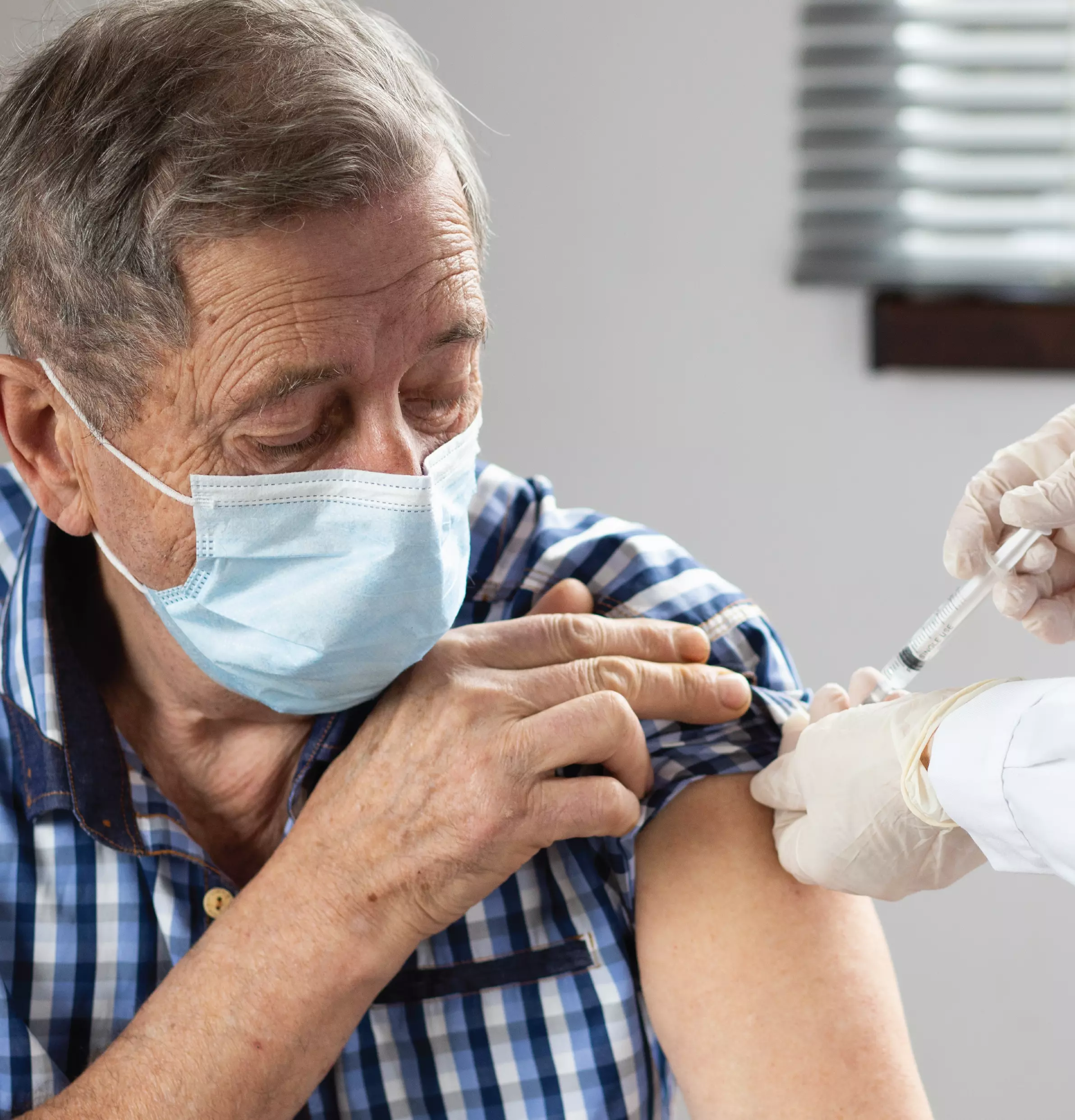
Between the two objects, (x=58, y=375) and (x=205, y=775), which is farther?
(x=205, y=775)

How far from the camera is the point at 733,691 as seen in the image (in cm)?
109

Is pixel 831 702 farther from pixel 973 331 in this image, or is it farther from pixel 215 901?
pixel 973 331

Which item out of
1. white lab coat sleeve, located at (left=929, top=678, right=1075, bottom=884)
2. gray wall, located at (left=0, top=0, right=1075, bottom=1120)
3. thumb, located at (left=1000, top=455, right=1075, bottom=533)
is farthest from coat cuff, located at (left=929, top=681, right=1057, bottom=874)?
gray wall, located at (left=0, top=0, right=1075, bottom=1120)

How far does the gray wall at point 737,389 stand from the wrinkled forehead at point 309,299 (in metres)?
1.12

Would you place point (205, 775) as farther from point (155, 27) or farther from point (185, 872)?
point (155, 27)

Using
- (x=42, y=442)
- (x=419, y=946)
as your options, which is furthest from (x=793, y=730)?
(x=42, y=442)

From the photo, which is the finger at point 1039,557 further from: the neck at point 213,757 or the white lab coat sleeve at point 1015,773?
the neck at point 213,757

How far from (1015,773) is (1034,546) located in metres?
0.24

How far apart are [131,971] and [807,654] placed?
1366 mm

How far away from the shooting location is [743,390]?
6.84 ft

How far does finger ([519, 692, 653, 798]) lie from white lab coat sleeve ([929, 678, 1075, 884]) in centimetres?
29

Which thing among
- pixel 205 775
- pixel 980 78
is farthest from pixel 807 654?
pixel 205 775

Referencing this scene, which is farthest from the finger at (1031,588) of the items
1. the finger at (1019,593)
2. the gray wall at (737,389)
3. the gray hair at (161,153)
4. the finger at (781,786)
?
the gray wall at (737,389)

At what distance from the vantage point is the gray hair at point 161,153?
0.96m
